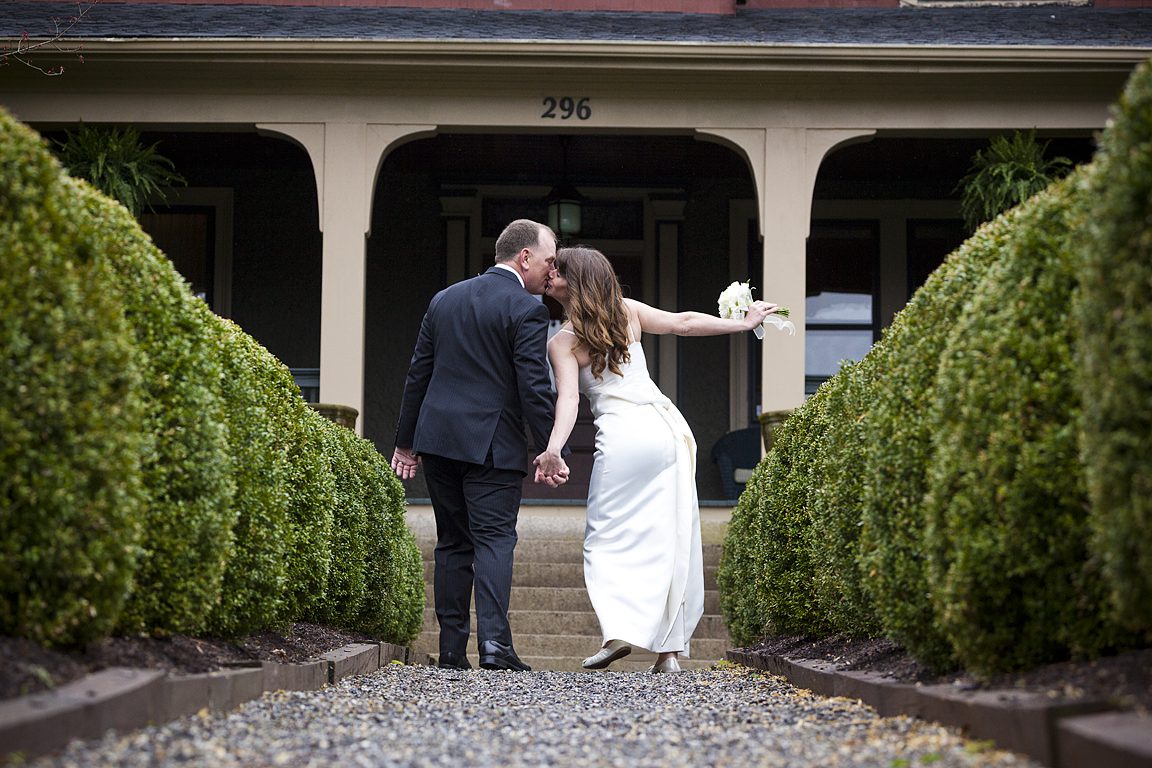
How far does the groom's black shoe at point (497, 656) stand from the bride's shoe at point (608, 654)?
0.31 meters

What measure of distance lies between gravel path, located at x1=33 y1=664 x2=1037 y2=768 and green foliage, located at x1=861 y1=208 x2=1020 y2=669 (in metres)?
0.27

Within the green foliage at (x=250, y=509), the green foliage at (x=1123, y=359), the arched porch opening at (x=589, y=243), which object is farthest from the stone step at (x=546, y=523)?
the green foliage at (x=1123, y=359)

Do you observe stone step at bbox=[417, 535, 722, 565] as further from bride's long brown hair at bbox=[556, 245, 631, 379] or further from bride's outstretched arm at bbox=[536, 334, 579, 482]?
bride's long brown hair at bbox=[556, 245, 631, 379]

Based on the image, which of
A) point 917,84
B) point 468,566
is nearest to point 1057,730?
point 468,566

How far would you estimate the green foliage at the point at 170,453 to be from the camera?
305 centimetres

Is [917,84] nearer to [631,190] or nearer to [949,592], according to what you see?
[631,190]

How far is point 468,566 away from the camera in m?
5.63

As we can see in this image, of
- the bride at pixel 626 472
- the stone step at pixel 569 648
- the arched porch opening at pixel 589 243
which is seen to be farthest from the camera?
the arched porch opening at pixel 589 243

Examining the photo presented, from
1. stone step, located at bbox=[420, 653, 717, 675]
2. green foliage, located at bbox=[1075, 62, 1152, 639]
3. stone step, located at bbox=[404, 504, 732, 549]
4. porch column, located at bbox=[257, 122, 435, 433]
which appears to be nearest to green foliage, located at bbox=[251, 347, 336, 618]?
green foliage, located at bbox=[1075, 62, 1152, 639]

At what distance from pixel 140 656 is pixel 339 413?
553 centimetres

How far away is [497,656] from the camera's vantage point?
535 cm

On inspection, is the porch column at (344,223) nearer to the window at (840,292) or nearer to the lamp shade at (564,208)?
the lamp shade at (564,208)

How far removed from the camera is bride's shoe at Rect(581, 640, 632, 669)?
5426mm

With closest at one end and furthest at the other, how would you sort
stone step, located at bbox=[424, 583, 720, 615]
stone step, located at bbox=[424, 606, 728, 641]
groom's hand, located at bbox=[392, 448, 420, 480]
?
groom's hand, located at bbox=[392, 448, 420, 480], stone step, located at bbox=[424, 606, 728, 641], stone step, located at bbox=[424, 583, 720, 615]
